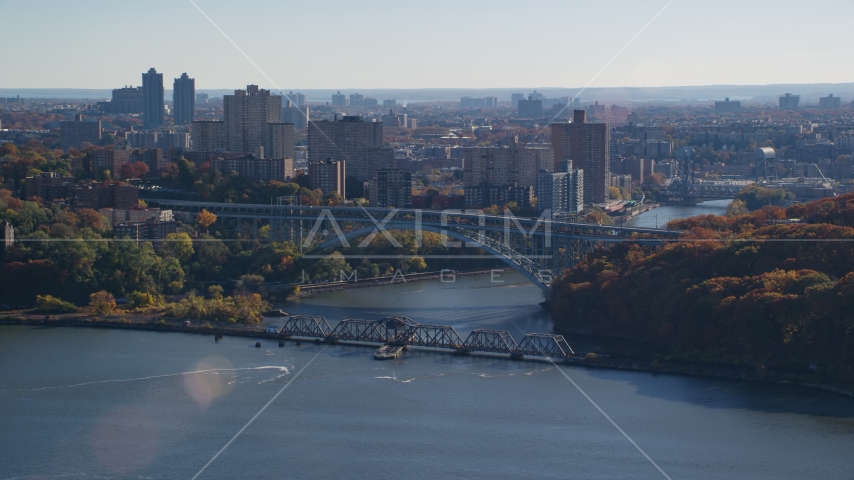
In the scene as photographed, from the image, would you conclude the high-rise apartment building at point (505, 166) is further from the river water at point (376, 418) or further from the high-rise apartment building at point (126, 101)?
the high-rise apartment building at point (126, 101)

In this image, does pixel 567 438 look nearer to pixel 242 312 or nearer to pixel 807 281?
pixel 807 281

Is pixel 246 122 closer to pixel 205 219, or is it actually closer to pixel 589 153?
pixel 589 153

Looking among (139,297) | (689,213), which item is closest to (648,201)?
(689,213)

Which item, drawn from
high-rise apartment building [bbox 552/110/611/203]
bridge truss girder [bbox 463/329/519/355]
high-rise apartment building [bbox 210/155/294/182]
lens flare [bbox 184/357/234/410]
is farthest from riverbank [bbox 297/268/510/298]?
high-rise apartment building [bbox 552/110/611/203]

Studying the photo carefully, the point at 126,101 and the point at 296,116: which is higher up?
the point at 126,101

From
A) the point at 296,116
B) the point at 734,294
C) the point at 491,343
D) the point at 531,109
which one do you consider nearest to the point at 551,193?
the point at 491,343

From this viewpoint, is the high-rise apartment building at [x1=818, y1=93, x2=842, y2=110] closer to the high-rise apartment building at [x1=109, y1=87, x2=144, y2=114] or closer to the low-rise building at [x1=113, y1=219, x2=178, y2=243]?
the high-rise apartment building at [x1=109, y1=87, x2=144, y2=114]
